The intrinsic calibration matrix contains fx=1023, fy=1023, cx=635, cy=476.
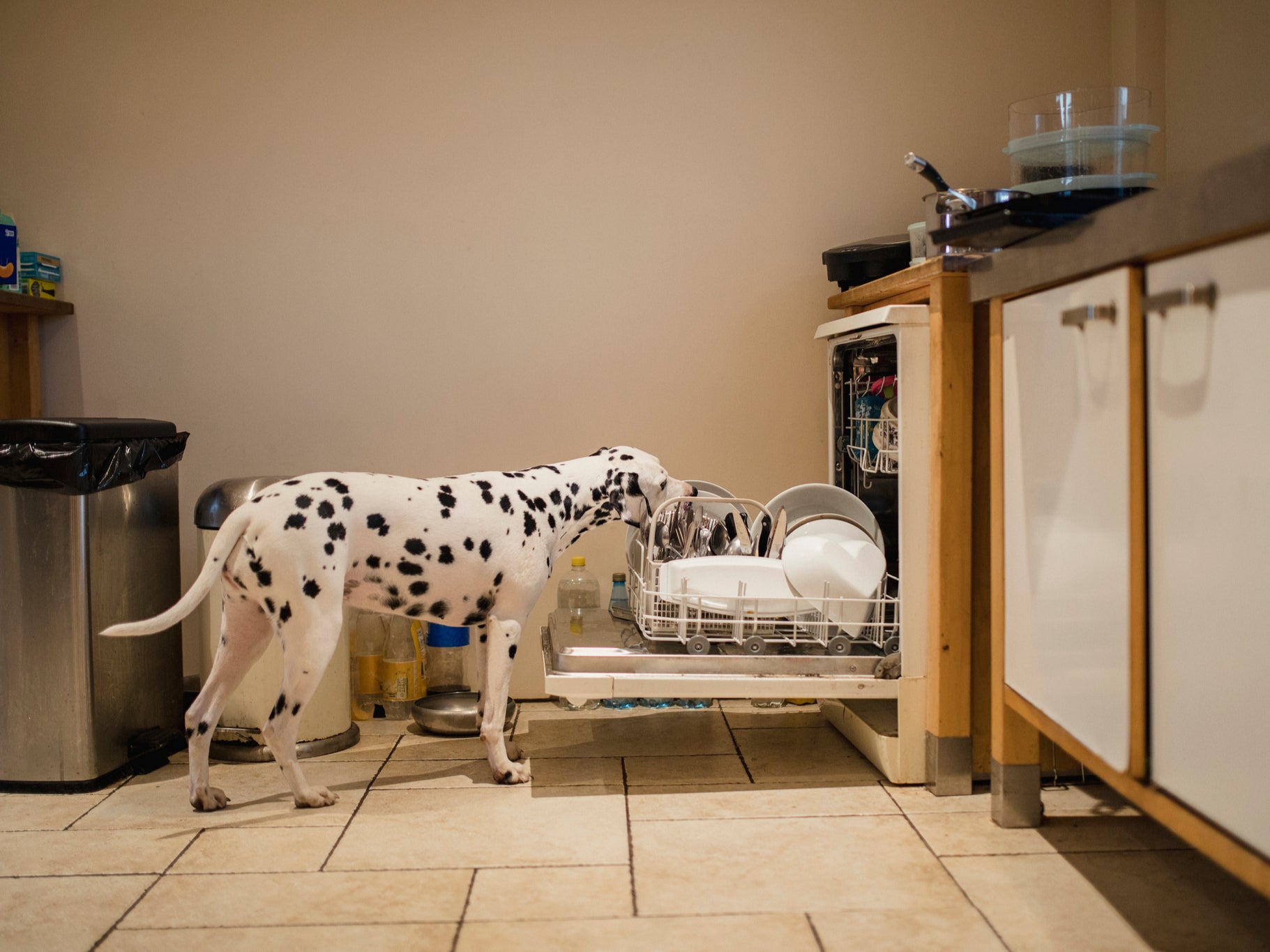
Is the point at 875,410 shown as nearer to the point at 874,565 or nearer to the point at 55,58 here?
the point at 874,565

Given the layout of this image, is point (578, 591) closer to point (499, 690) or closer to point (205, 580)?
point (499, 690)

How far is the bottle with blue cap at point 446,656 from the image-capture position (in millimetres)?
3404

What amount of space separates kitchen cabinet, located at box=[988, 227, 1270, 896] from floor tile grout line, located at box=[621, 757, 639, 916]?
87 cm

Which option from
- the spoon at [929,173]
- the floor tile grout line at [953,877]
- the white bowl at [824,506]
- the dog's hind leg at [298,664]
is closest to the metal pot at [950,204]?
the spoon at [929,173]

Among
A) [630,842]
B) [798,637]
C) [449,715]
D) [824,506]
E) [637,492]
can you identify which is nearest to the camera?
[630,842]

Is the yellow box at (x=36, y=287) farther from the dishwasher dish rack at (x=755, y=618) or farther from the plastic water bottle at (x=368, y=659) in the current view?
the dishwasher dish rack at (x=755, y=618)

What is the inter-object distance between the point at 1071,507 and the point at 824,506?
1162 mm

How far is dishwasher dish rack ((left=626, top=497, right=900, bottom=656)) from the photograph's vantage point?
8.45 feet

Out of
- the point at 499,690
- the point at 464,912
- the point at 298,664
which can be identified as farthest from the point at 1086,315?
the point at 298,664

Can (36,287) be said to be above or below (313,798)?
above

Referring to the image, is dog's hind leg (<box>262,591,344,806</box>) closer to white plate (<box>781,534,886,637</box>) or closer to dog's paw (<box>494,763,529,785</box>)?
dog's paw (<box>494,763,529,785</box>)

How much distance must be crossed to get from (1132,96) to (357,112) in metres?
2.39

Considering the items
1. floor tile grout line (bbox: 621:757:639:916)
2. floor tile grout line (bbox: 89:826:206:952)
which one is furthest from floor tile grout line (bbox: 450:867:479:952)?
floor tile grout line (bbox: 89:826:206:952)

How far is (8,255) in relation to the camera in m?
3.14
